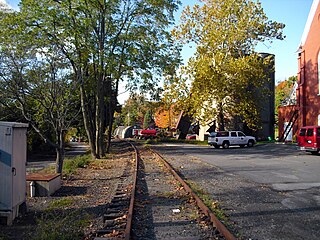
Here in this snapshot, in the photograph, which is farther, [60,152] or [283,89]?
[283,89]

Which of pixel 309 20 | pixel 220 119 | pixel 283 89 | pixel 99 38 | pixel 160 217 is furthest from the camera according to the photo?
pixel 283 89

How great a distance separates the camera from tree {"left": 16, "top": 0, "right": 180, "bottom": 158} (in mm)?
16469

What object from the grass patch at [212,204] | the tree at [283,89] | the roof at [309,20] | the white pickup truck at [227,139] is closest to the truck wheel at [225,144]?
the white pickup truck at [227,139]

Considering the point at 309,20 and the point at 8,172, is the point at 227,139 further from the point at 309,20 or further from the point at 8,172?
the point at 8,172

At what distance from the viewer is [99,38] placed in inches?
883

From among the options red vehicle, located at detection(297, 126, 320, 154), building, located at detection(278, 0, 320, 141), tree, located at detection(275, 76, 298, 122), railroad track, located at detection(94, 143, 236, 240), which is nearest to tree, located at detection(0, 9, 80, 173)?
railroad track, located at detection(94, 143, 236, 240)

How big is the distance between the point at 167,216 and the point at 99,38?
54.8 feet

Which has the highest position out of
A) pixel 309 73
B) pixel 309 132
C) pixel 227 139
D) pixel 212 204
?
pixel 309 73

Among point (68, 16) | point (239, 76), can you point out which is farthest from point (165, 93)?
point (68, 16)

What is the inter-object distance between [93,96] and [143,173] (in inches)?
508

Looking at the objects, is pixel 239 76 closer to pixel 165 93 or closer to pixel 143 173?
pixel 165 93

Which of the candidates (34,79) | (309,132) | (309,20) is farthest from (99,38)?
(309,20)

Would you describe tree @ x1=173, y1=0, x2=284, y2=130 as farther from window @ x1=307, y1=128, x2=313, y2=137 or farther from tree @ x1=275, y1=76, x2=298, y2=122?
tree @ x1=275, y1=76, x2=298, y2=122

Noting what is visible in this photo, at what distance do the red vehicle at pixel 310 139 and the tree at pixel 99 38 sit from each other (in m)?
10.1
